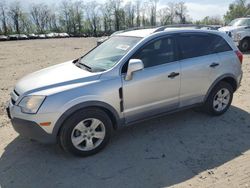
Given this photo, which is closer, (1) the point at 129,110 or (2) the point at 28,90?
(2) the point at 28,90

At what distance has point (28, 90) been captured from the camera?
3.43 m

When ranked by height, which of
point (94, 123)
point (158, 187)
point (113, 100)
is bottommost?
point (158, 187)

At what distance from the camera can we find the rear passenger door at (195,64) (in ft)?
13.8

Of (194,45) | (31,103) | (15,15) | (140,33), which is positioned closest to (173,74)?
(194,45)

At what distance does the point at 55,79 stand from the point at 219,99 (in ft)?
9.87

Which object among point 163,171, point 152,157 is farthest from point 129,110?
point 163,171

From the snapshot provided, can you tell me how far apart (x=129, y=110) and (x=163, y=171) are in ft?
3.26

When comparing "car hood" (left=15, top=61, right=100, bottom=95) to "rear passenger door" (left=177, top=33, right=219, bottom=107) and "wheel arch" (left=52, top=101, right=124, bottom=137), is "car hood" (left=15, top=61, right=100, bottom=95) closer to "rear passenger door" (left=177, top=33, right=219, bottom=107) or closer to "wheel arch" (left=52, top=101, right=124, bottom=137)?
"wheel arch" (left=52, top=101, right=124, bottom=137)

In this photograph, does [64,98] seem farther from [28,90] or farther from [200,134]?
[200,134]

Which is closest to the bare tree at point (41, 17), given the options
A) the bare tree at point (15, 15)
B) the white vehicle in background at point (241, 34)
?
the bare tree at point (15, 15)

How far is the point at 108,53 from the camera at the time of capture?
165 inches

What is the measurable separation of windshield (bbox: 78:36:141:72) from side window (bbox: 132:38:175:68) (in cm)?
20

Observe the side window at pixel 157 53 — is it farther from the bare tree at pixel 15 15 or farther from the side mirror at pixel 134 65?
the bare tree at pixel 15 15

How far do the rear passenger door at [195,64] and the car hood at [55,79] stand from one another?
152 cm
